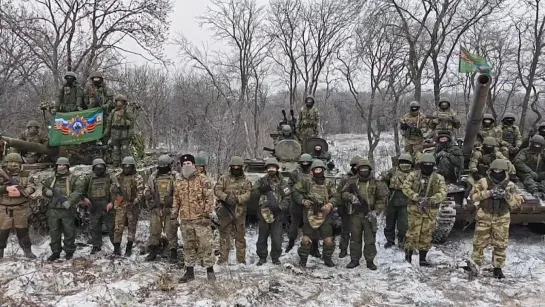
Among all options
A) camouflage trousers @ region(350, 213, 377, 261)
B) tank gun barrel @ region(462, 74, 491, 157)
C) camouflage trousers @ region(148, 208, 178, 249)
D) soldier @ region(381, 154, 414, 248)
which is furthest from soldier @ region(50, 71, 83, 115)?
tank gun barrel @ region(462, 74, 491, 157)

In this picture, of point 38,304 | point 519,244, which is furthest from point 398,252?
point 38,304

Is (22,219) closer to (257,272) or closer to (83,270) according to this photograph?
(83,270)

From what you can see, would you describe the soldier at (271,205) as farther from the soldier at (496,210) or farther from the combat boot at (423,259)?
the soldier at (496,210)

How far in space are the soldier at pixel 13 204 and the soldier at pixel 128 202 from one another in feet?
4.50

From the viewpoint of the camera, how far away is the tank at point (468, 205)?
8.30 m

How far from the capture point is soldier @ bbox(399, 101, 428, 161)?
10320mm

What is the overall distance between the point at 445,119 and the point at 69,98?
322 inches

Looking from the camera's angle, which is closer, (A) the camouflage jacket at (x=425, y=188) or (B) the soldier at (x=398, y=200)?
(A) the camouflage jacket at (x=425, y=188)

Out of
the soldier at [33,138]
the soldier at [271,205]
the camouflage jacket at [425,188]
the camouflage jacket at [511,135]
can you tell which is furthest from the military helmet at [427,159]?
the soldier at [33,138]

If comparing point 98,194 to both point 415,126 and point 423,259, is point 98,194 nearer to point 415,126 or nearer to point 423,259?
point 423,259

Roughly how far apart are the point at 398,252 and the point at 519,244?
262 centimetres

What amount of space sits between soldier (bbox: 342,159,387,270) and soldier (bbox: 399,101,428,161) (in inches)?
115

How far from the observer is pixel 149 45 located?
55.5ft

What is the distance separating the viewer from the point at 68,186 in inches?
309
